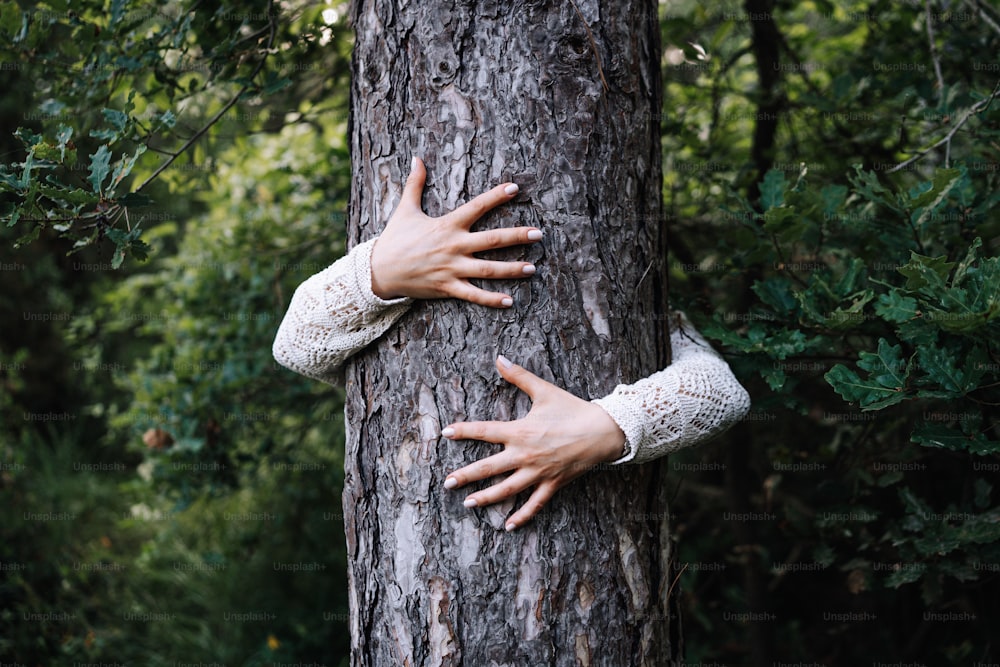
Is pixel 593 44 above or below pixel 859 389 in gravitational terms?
above

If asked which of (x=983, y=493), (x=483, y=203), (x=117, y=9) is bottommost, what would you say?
(x=983, y=493)

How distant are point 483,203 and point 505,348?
30 cm

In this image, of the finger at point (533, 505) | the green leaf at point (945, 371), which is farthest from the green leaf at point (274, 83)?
the green leaf at point (945, 371)

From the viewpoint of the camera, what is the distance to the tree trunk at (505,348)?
4.67ft

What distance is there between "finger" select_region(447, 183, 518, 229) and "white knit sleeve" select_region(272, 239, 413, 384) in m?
0.21

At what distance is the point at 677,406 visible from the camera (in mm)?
1510

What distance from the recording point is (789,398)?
6.06 feet

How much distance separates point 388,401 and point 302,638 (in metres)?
2.44

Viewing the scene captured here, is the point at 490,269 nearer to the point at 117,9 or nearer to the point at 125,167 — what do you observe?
the point at 125,167

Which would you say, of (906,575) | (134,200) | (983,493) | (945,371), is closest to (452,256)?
(134,200)

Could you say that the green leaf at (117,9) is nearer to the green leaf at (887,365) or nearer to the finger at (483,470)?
the finger at (483,470)

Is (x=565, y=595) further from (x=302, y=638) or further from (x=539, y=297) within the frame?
(x=302, y=638)

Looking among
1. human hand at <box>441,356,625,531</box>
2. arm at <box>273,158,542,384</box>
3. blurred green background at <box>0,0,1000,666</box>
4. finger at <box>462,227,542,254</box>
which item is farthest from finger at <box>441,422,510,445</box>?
blurred green background at <box>0,0,1000,666</box>

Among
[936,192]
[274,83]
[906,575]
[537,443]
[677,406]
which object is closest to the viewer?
[537,443]
